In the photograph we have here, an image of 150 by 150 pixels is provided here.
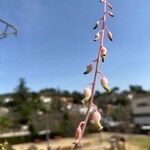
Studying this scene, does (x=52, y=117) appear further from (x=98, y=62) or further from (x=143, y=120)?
(x=98, y=62)

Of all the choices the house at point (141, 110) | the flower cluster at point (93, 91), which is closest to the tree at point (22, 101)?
the house at point (141, 110)

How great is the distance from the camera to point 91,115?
1293 mm

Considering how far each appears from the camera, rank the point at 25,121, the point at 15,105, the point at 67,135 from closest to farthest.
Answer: the point at 67,135 < the point at 25,121 < the point at 15,105

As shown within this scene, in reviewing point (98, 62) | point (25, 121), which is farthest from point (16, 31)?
point (25, 121)

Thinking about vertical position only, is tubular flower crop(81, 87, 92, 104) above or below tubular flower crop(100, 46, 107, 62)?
below

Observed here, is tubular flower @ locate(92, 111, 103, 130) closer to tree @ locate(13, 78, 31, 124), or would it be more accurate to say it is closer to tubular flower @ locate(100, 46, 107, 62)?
tubular flower @ locate(100, 46, 107, 62)

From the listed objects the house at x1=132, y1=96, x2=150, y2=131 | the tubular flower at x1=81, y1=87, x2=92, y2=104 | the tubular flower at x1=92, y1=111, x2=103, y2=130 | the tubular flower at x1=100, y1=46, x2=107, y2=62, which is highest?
the house at x1=132, y1=96, x2=150, y2=131

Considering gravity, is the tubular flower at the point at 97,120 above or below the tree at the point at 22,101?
below

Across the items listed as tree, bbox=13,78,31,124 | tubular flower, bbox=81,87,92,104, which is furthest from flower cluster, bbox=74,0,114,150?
tree, bbox=13,78,31,124

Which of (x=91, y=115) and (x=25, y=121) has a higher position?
(x=25, y=121)

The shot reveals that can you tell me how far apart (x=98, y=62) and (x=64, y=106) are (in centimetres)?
7022

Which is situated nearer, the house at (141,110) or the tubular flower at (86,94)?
the tubular flower at (86,94)

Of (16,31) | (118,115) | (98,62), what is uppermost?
(118,115)

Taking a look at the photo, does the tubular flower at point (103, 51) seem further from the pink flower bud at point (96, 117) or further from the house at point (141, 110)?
the house at point (141, 110)
